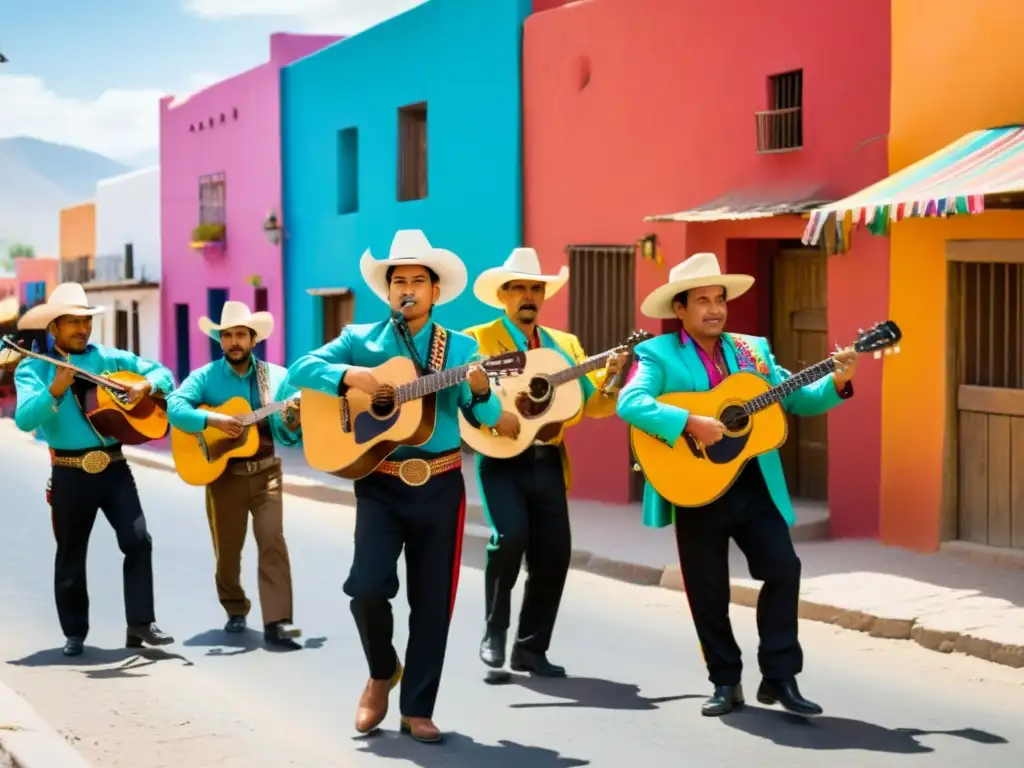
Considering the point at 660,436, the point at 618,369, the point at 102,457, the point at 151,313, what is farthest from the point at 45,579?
the point at 151,313

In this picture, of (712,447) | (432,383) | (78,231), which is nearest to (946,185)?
(712,447)

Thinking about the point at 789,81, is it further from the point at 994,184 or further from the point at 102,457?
the point at 102,457

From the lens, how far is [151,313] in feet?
120

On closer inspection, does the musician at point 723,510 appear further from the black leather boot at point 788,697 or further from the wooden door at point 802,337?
the wooden door at point 802,337

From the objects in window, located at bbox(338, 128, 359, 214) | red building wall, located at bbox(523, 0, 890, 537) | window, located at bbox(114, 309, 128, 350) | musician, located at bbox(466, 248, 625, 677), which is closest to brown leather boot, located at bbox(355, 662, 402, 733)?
musician, located at bbox(466, 248, 625, 677)

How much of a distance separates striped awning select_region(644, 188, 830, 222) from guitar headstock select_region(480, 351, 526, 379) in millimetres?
6640

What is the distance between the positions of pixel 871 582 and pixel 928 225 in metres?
2.83

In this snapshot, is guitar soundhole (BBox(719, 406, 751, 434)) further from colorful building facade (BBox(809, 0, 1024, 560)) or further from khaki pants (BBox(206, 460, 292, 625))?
colorful building facade (BBox(809, 0, 1024, 560))

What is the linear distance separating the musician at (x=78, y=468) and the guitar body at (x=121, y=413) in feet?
0.13

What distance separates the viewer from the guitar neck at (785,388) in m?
7.12

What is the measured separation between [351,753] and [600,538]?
654 cm

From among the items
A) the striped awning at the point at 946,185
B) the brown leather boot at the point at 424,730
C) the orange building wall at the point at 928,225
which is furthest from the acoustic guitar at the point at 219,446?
the orange building wall at the point at 928,225

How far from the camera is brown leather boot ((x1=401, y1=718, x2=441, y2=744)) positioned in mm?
6953

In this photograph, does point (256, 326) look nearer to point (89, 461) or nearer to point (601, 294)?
point (89, 461)
